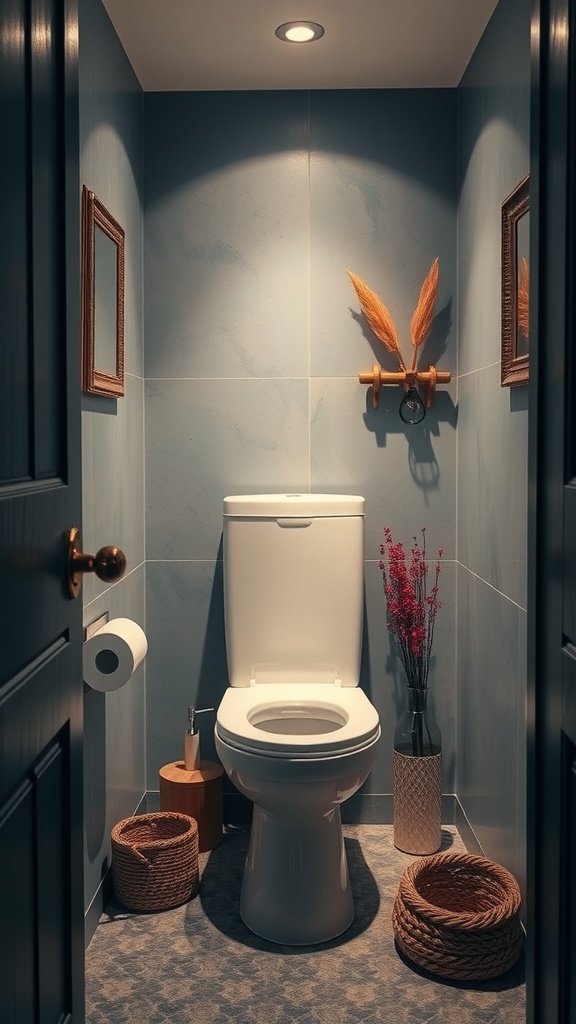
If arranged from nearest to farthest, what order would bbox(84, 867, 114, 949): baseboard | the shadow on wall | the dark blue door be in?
the dark blue door, bbox(84, 867, 114, 949): baseboard, the shadow on wall

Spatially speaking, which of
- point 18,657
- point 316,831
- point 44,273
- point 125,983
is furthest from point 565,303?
point 125,983

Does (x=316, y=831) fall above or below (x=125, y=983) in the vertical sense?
above

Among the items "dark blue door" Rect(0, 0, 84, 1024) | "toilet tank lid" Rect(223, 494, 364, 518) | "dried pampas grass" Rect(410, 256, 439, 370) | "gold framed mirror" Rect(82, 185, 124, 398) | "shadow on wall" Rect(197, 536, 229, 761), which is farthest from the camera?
"shadow on wall" Rect(197, 536, 229, 761)

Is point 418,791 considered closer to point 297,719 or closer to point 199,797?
point 297,719

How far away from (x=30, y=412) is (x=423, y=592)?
83.8 inches

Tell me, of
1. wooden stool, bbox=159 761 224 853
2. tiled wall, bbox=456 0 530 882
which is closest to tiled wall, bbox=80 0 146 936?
wooden stool, bbox=159 761 224 853

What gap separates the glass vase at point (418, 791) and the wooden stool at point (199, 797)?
1.76 feet

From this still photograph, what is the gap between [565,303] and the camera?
3.40 feet

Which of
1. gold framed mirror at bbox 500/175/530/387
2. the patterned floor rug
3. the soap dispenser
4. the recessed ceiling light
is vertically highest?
the recessed ceiling light

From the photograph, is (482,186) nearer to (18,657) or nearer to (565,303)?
(565,303)

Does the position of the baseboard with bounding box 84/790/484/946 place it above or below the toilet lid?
below

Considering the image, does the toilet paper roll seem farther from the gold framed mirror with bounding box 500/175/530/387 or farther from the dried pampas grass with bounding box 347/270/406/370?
the dried pampas grass with bounding box 347/270/406/370

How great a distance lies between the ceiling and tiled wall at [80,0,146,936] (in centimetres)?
11

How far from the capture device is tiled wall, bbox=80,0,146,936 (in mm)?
2207
